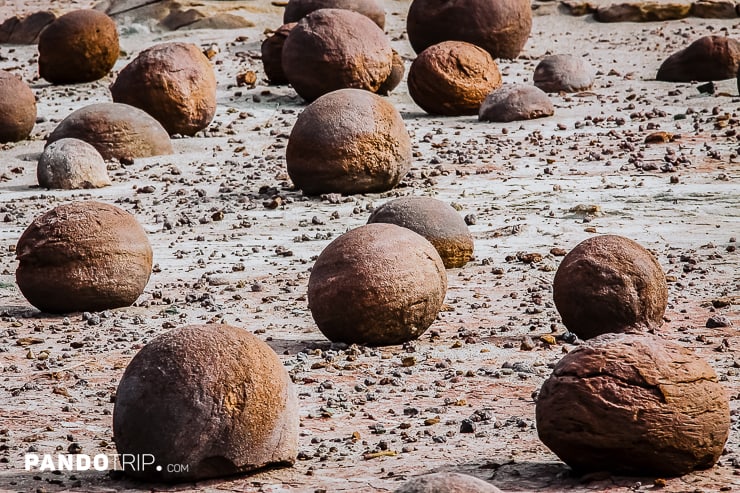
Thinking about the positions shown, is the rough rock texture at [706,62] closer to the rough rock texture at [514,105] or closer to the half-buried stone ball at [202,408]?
the rough rock texture at [514,105]

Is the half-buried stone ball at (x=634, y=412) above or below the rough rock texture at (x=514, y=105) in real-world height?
above

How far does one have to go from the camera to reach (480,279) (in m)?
9.89

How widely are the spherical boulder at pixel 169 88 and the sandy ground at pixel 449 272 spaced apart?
0.40 m

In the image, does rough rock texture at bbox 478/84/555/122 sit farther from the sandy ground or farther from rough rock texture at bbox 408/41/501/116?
rough rock texture at bbox 408/41/501/116

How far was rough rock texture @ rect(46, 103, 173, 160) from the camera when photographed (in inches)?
571

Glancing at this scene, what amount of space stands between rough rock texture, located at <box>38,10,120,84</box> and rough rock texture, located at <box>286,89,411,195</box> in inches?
265

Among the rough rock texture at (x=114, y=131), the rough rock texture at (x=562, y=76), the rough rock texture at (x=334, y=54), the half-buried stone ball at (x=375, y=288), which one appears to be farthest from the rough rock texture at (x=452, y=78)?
the half-buried stone ball at (x=375, y=288)

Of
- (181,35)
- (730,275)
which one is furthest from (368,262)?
(181,35)

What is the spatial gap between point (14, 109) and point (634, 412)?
1178cm

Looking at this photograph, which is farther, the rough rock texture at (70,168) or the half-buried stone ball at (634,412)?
the rough rock texture at (70,168)

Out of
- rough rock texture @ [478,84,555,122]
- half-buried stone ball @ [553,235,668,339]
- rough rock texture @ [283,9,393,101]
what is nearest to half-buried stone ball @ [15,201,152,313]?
half-buried stone ball @ [553,235,668,339]

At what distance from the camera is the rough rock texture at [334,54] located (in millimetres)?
16609

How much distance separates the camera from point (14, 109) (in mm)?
15539

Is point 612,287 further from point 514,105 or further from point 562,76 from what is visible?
point 562,76
